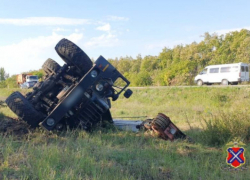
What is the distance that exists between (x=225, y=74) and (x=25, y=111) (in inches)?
810

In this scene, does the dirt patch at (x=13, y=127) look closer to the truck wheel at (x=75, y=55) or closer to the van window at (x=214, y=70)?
the truck wheel at (x=75, y=55)

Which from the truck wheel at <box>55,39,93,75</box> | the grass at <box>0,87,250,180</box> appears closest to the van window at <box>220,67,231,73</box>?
the grass at <box>0,87,250,180</box>

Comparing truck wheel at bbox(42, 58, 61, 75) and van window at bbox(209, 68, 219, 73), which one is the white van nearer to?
van window at bbox(209, 68, 219, 73)

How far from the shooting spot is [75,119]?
644 centimetres

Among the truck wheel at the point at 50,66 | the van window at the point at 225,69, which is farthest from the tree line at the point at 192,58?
the truck wheel at the point at 50,66

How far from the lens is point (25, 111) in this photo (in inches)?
233

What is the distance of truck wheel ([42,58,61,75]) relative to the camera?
7704 mm

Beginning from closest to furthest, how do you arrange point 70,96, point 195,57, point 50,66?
point 70,96
point 50,66
point 195,57

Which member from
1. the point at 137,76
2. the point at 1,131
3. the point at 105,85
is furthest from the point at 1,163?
the point at 137,76

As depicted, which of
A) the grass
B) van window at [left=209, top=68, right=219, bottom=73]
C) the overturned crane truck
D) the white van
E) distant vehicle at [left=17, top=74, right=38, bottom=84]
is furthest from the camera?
distant vehicle at [left=17, top=74, right=38, bottom=84]

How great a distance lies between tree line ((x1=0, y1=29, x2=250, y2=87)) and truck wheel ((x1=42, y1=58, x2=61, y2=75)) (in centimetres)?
2138

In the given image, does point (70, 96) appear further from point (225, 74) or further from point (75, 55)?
point (225, 74)

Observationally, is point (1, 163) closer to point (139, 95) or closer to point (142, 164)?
point (142, 164)

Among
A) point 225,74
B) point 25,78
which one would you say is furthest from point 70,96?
point 25,78
